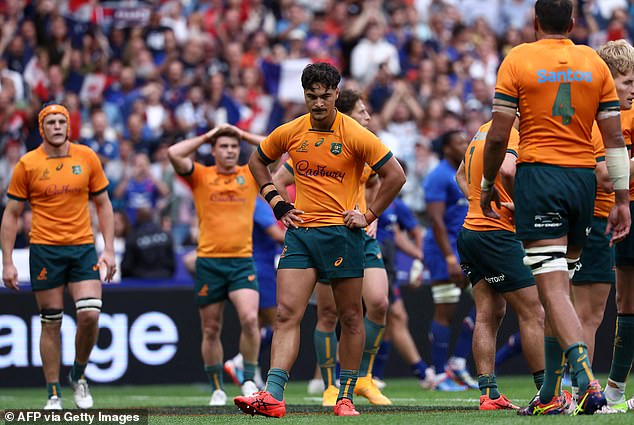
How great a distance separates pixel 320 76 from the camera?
8.52m

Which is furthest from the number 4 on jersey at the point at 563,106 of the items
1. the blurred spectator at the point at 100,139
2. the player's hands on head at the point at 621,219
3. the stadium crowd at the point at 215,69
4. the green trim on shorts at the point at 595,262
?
the blurred spectator at the point at 100,139

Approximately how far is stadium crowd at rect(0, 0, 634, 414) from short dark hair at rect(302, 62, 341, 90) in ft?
26.0

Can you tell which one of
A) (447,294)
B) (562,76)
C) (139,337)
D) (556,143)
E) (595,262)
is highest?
(562,76)

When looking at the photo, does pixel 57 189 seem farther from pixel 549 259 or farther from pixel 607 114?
pixel 607 114

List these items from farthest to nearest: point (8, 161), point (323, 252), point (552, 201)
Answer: point (8, 161), point (323, 252), point (552, 201)

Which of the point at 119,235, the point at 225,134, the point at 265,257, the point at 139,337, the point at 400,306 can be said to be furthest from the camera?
the point at 119,235

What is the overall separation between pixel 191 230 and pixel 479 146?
8.79 metres

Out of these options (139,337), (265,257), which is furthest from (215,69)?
(265,257)

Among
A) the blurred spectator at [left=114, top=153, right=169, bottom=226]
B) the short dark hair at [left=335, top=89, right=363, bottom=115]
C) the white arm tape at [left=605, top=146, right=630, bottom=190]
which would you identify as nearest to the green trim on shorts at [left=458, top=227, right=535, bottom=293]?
the white arm tape at [left=605, top=146, right=630, bottom=190]

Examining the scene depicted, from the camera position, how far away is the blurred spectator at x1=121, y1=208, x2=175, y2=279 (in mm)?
15805

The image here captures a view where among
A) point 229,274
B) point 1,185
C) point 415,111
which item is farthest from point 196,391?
point 415,111

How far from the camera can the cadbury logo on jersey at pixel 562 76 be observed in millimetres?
7461

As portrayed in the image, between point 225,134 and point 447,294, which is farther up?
point 225,134

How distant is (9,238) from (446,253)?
191 inches
